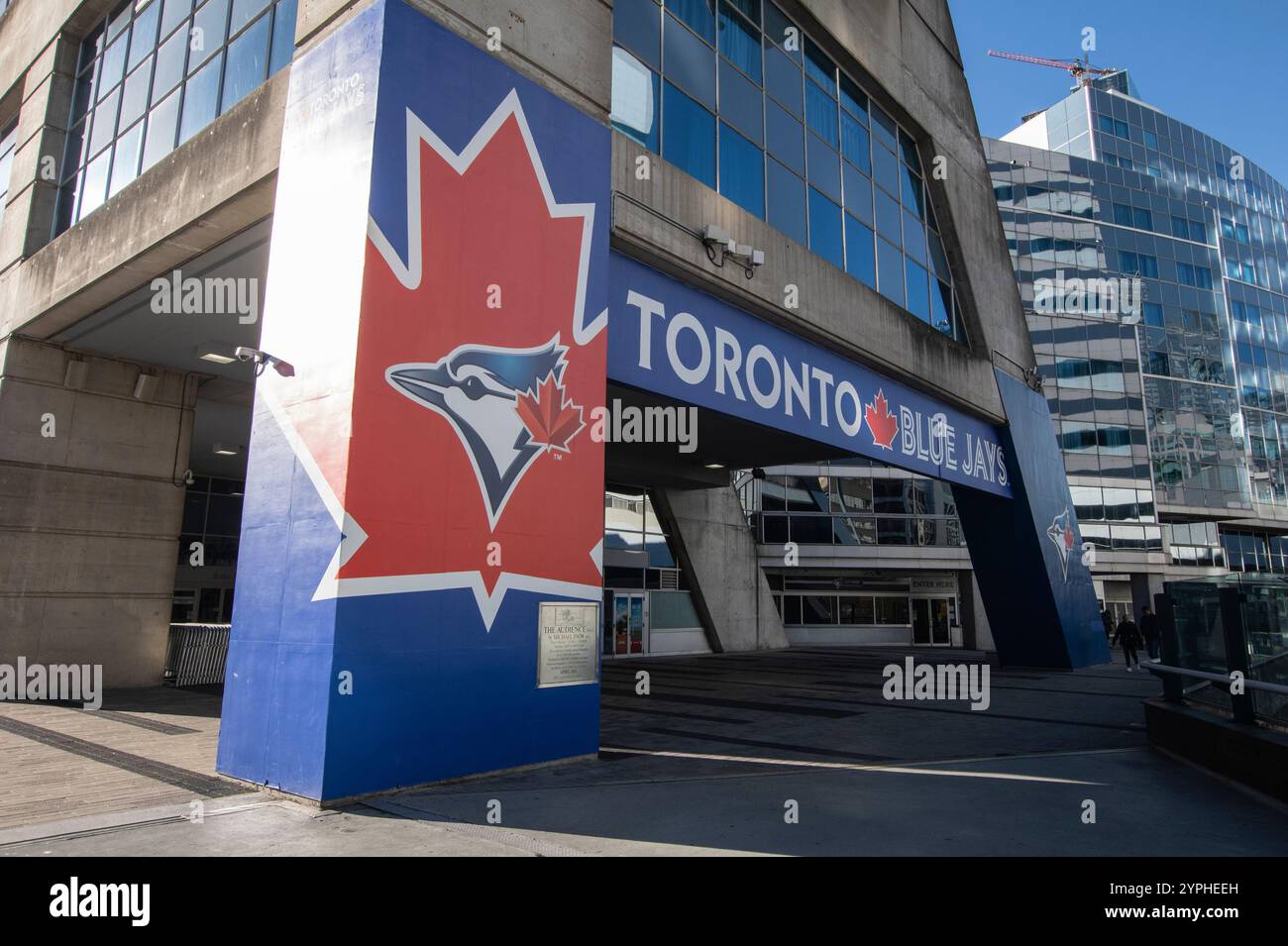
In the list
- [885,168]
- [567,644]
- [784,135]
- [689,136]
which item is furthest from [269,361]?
[885,168]

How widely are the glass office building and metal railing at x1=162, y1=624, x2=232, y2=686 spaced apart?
45.0 meters

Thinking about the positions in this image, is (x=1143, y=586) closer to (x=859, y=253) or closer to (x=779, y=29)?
(x=859, y=253)

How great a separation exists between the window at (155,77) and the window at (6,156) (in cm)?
235

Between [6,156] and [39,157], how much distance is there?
3.11 meters

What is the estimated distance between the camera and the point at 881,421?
639 inches

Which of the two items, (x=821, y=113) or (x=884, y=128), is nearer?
(x=821, y=113)

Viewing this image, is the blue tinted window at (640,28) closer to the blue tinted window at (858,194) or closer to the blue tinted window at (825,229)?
the blue tinted window at (825,229)

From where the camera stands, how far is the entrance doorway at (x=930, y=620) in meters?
36.8

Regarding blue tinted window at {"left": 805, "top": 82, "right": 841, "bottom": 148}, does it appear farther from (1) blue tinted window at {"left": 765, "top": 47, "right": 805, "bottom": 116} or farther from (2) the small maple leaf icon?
(2) the small maple leaf icon

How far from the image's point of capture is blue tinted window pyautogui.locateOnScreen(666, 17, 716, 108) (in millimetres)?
12344

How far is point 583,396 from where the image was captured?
899 cm

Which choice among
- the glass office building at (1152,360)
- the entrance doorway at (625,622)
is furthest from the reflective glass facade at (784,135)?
the glass office building at (1152,360)

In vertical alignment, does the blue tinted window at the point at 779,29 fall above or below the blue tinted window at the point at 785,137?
above
